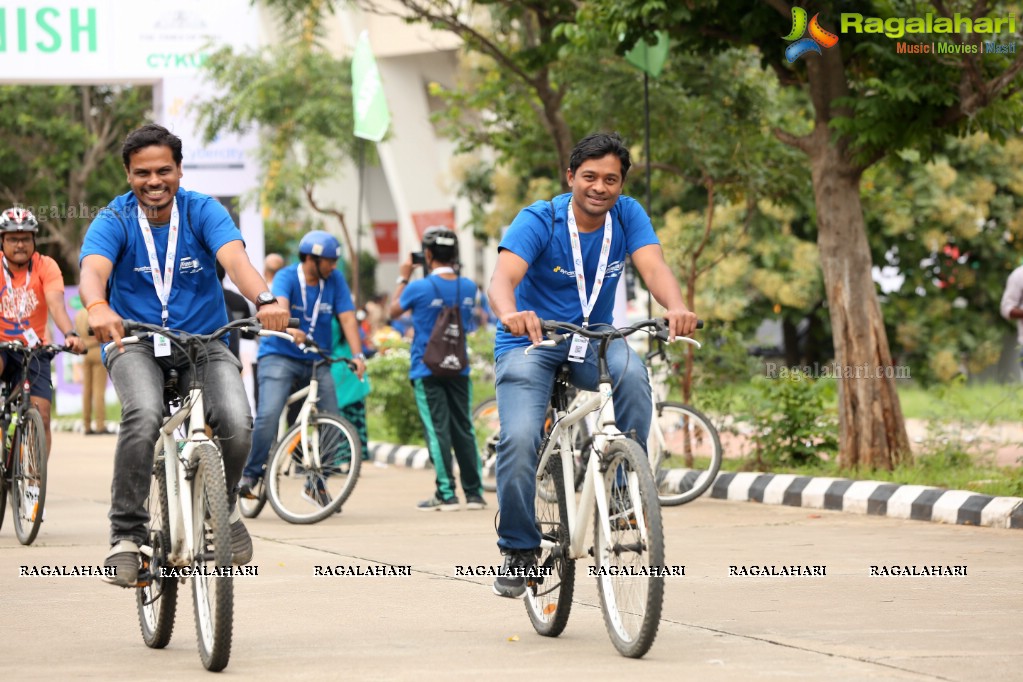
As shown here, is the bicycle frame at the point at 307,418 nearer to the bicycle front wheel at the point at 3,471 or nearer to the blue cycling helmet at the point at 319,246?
the blue cycling helmet at the point at 319,246

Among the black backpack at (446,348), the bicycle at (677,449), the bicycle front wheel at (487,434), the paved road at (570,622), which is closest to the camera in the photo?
the paved road at (570,622)

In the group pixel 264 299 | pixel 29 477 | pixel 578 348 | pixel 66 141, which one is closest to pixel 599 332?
pixel 578 348

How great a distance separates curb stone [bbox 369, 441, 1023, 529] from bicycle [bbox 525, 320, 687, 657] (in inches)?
177

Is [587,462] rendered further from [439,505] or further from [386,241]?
[386,241]

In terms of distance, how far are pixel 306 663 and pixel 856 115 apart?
7.42 metres

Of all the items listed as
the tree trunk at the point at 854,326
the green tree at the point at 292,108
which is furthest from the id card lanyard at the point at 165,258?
the green tree at the point at 292,108

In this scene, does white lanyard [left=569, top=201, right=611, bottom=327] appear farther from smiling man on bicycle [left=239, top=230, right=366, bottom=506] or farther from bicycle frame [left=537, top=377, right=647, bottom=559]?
smiling man on bicycle [left=239, top=230, right=366, bottom=506]

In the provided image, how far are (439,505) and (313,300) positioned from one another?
1747 mm

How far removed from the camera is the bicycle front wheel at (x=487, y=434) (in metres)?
13.4

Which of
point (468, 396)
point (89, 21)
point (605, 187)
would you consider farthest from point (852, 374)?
point (89, 21)

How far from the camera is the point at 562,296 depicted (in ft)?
22.1

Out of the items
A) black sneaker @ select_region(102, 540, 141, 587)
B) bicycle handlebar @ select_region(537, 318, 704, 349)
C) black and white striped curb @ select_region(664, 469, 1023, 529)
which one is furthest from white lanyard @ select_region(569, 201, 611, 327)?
black and white striped curb @ select_region(664, 469, 1023, 529)

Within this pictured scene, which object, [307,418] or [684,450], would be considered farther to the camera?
[684,450]

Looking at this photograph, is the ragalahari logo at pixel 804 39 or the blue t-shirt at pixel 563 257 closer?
the blue t-shirt at pixel 563 257
